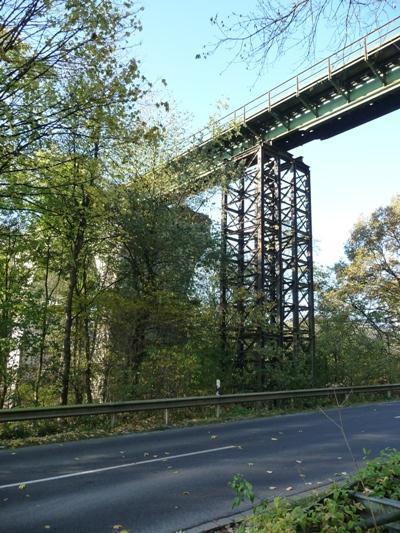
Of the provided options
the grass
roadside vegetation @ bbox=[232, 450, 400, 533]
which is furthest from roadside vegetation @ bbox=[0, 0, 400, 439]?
roadside vegetation @ bbox=[232, 450, 400, 533]

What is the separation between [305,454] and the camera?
869cm

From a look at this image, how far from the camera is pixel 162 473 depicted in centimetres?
723

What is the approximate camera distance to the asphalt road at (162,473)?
17.2 feet

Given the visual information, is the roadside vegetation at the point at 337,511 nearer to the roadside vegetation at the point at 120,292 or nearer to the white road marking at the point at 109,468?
the white road marking at the point at 109,468

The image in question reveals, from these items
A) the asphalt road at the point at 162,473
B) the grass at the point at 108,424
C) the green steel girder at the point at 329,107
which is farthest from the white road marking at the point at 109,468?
the green steel girder at the point at 329,107

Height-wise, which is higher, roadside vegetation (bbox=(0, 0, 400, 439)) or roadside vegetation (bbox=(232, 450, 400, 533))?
roadside vegetation (bbox=(0, 0, 400, 439))

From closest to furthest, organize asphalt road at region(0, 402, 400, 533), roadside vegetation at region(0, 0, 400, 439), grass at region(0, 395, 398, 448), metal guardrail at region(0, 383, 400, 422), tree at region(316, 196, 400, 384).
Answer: asphalt road at region(0, 402, 400, 533)
metal guardrail at region(0, 383, 400, 422)
grass at region(0, 395, 398, 448)
roadside vegetation at region(0, 0, 400, 439)
tree at region(316, 196, 400, 384)

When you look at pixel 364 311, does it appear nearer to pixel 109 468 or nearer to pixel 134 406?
pixel 134 406

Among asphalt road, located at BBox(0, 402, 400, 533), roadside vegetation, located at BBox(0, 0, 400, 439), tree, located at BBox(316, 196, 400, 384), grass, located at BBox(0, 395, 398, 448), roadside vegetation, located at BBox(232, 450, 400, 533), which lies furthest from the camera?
tree, located at BBox(316, 196, 400, 384)

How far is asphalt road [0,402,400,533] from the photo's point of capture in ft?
17.2

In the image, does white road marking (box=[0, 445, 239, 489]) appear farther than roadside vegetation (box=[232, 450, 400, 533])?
Yes

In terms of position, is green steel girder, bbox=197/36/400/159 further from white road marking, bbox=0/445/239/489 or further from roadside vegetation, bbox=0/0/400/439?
white road marking, bbox=0/445/239/489

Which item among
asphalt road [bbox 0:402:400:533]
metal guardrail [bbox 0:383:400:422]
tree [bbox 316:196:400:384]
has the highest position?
tree [bbox 316:196:400:384]

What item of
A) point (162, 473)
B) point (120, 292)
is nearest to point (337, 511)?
point (162, 473)
